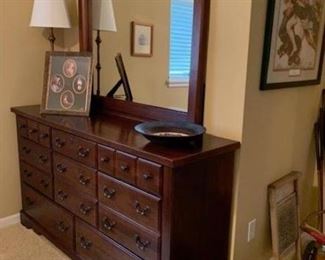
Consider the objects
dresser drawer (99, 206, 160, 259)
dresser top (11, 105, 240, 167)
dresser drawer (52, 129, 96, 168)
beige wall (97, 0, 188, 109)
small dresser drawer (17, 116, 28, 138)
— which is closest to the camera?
dresser top (11, 105, 240, 167)

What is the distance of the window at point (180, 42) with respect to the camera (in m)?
1.75

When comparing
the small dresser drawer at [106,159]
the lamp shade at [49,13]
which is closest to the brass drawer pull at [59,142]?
the small dresser drawer at [106,159]

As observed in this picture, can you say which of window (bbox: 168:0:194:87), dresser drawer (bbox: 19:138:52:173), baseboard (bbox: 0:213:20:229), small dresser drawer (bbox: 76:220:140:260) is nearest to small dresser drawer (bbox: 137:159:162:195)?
small dresser drawer (bbox: 76:220:140:260)

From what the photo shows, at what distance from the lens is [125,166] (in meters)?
1.60

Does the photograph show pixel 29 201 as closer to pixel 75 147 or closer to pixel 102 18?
pixel 75 147

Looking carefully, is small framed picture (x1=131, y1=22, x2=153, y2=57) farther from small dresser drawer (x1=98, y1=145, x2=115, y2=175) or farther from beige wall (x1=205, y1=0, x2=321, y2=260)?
small dresser drawer (x1=98, y1=145, x2=115, y2=175)

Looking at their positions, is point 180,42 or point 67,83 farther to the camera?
point 67,83

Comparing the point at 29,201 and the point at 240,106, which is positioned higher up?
the point at 240,106

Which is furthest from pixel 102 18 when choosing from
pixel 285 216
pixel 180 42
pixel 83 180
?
pixel 285 216

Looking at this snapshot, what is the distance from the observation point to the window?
5.74 feet

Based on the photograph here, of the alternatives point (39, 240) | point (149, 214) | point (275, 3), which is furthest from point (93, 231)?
point (275, 3)

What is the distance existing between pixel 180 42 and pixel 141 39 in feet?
1.18

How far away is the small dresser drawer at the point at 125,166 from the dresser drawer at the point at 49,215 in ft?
2.05

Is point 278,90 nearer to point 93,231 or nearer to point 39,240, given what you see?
point 93,231
